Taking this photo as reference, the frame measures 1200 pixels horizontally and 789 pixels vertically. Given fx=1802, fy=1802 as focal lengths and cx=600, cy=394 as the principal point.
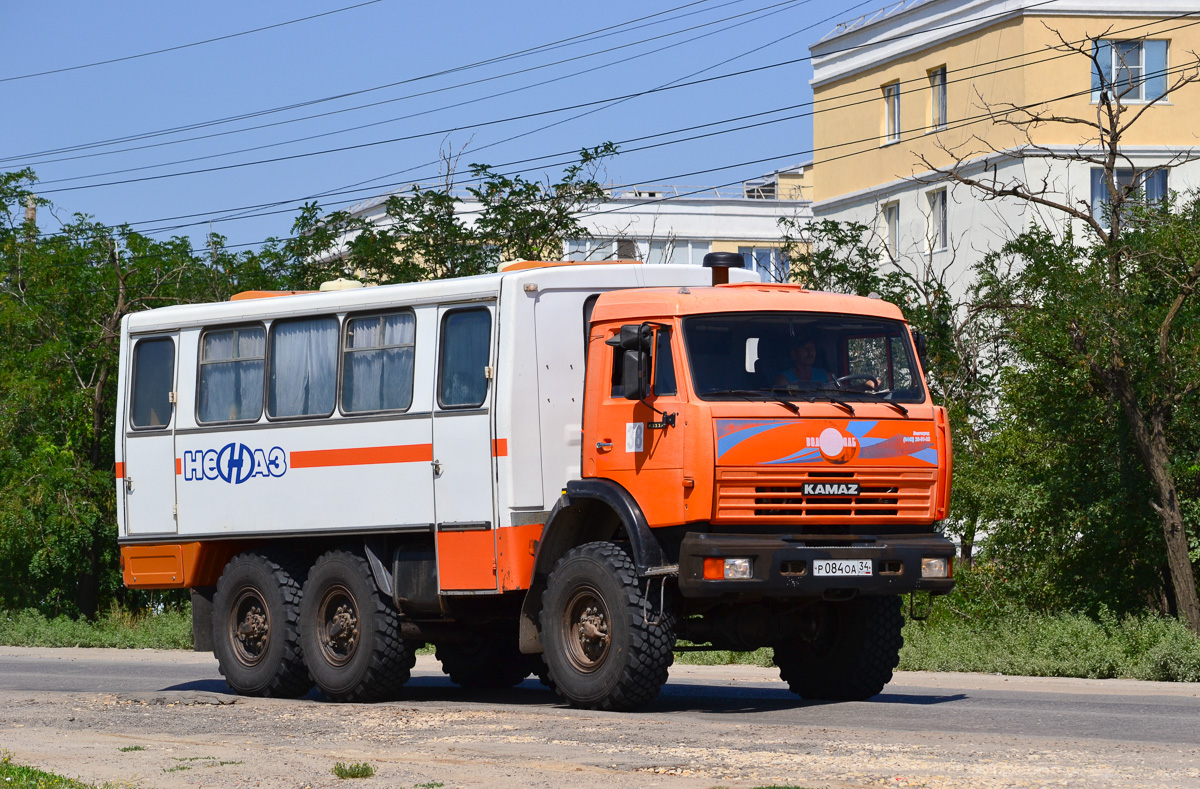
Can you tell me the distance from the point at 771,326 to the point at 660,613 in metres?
2.27

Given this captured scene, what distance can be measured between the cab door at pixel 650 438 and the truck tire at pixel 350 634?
8.28 feet

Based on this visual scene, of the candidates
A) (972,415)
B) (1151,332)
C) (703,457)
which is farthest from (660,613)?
(972,415)

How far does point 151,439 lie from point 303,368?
2.11 metres

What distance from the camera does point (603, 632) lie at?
523 inches

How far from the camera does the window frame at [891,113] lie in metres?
46.2

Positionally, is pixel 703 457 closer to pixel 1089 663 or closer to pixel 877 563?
pixel 877 563

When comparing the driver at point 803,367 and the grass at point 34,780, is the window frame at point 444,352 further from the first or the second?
the grass at point 34,780

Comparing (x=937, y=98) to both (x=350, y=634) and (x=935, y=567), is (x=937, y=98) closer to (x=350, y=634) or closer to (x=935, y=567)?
(x=350, y=634)

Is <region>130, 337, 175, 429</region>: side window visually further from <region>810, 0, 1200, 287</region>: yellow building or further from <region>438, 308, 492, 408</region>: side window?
<region>810, 0, 1200, 287</region>: yellow building

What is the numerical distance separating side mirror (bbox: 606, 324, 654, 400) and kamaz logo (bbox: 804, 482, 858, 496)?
1332 mm

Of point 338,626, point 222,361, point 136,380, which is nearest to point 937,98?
Answer: point 136,380

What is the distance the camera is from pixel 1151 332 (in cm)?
2105

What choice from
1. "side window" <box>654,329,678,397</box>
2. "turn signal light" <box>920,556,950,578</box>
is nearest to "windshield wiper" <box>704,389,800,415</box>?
"side window" <box>654,329,678,397</box>

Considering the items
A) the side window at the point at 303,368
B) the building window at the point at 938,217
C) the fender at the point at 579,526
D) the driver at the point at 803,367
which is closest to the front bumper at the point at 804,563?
the fender at the point at 579,526
